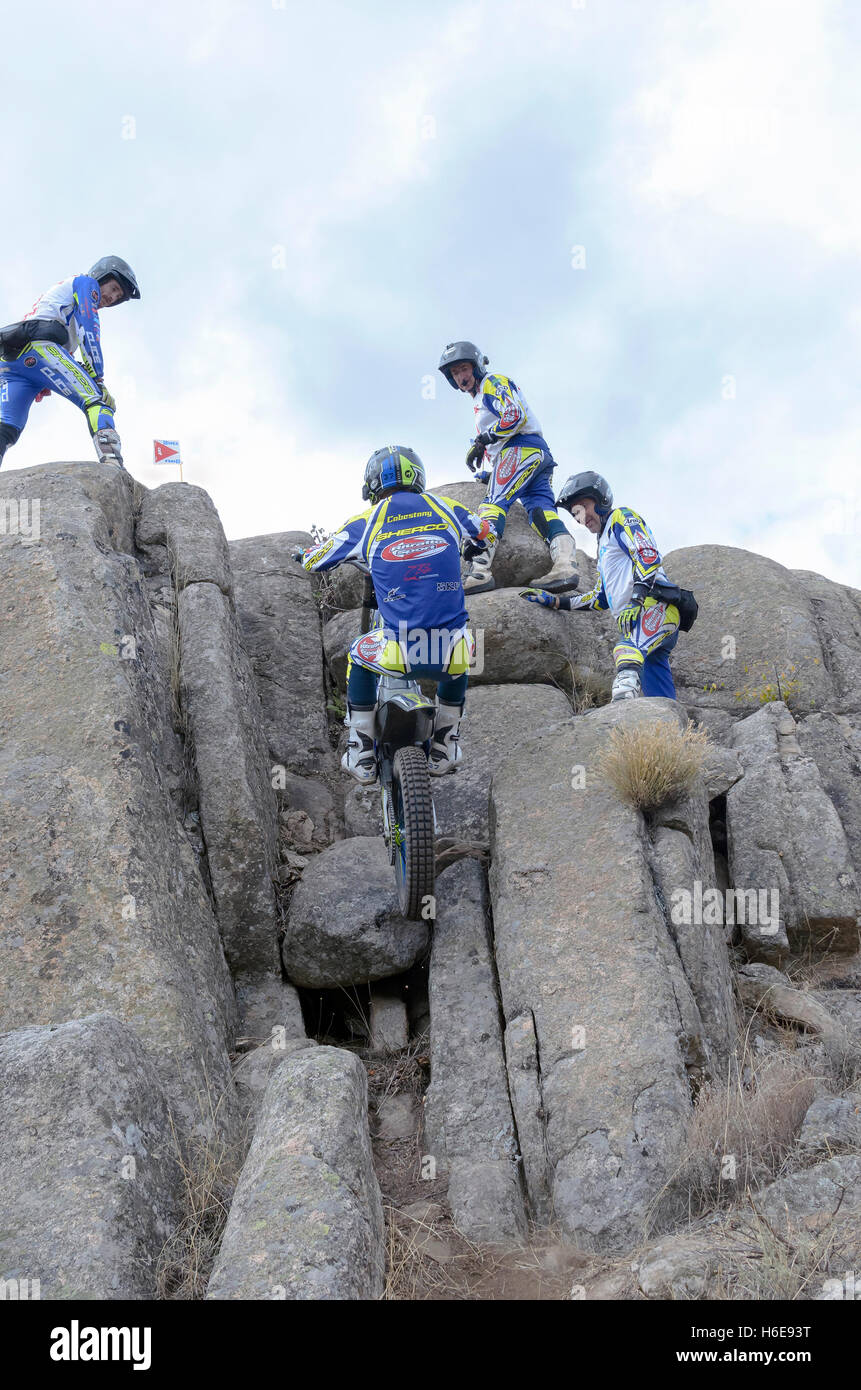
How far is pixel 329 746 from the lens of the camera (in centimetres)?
1020

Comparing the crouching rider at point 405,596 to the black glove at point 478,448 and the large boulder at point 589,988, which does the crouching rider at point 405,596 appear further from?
the black glove at point 478,448

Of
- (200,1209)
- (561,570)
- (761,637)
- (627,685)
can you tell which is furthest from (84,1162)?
(761,637)

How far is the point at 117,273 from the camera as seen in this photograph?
36.0 ft

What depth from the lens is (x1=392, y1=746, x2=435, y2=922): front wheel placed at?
A: 6441 millimetres

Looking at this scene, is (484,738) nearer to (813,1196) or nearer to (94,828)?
(94,828)

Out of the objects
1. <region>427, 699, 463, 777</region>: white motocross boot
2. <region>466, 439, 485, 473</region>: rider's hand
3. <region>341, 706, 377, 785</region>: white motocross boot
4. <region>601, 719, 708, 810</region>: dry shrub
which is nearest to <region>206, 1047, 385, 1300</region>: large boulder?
<region>341, 706, 377, 785</region>: white motocross boot

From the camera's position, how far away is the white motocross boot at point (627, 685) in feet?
31.9

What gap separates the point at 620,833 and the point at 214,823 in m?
2.77

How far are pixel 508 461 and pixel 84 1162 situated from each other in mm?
9244

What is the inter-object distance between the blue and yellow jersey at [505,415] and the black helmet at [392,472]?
4398mm

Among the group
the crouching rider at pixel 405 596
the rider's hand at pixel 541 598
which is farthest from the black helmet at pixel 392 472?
the rider's hand at pixel 541 598

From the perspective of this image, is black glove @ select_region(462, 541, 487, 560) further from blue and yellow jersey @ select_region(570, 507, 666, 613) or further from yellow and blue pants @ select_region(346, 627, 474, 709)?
blue and yellow jersey @ select_region(570, 507, 666, 613)
